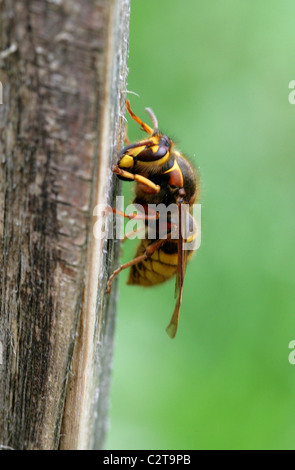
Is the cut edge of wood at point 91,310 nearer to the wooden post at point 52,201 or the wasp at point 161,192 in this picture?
the wooden post at point 52,201

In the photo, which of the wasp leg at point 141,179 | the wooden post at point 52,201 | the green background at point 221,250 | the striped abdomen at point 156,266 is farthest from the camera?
the green background at point 221,250

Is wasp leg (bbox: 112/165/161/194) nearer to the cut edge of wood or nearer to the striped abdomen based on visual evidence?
the cut edge of wood

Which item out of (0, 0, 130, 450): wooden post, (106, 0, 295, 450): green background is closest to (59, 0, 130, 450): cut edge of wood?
(0, 0, 130, 450): wooden post

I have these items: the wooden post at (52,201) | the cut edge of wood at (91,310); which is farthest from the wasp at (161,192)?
the wooden post at (52,201)

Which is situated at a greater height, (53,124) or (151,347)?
(53,124)

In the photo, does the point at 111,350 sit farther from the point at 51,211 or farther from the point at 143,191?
the point at 51,211

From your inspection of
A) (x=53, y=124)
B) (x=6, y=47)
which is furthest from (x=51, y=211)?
(x=6, y=47)
